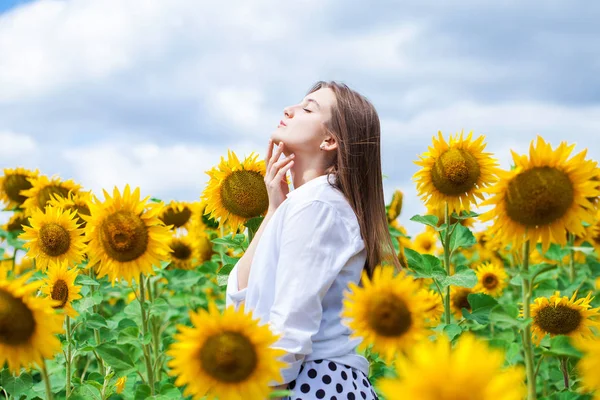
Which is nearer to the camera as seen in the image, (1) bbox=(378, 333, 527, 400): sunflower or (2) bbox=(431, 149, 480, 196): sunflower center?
(1) bbox=(378, 333, 527, 400): sunflower

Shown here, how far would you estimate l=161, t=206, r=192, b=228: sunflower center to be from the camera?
5594 millimetres

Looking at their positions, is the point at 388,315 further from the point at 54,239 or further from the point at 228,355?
the point at 54,239

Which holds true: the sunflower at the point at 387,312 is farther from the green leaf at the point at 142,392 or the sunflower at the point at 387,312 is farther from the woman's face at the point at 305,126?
the green leaf at the point at 142,392

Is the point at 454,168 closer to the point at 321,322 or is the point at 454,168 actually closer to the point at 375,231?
the point at 375,231

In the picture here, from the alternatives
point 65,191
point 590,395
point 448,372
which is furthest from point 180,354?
point 65,191

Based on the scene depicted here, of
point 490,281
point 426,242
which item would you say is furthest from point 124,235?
point 426,242

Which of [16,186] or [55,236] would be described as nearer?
[55,236]

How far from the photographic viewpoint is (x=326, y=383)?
2531 mm

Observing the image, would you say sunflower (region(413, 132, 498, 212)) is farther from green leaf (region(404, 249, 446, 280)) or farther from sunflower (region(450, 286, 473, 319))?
sunflower (region(450, 286, 473, 319))

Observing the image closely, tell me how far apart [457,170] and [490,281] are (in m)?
2.00

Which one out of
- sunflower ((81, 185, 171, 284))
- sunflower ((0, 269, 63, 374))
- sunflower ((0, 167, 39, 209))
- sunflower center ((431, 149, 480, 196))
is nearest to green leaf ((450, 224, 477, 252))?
sunflower center ((431, 149, 480, 196))

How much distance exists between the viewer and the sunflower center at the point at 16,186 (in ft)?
17.9

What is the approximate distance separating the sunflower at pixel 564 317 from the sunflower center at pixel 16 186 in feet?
12.6

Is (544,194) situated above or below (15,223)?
below
